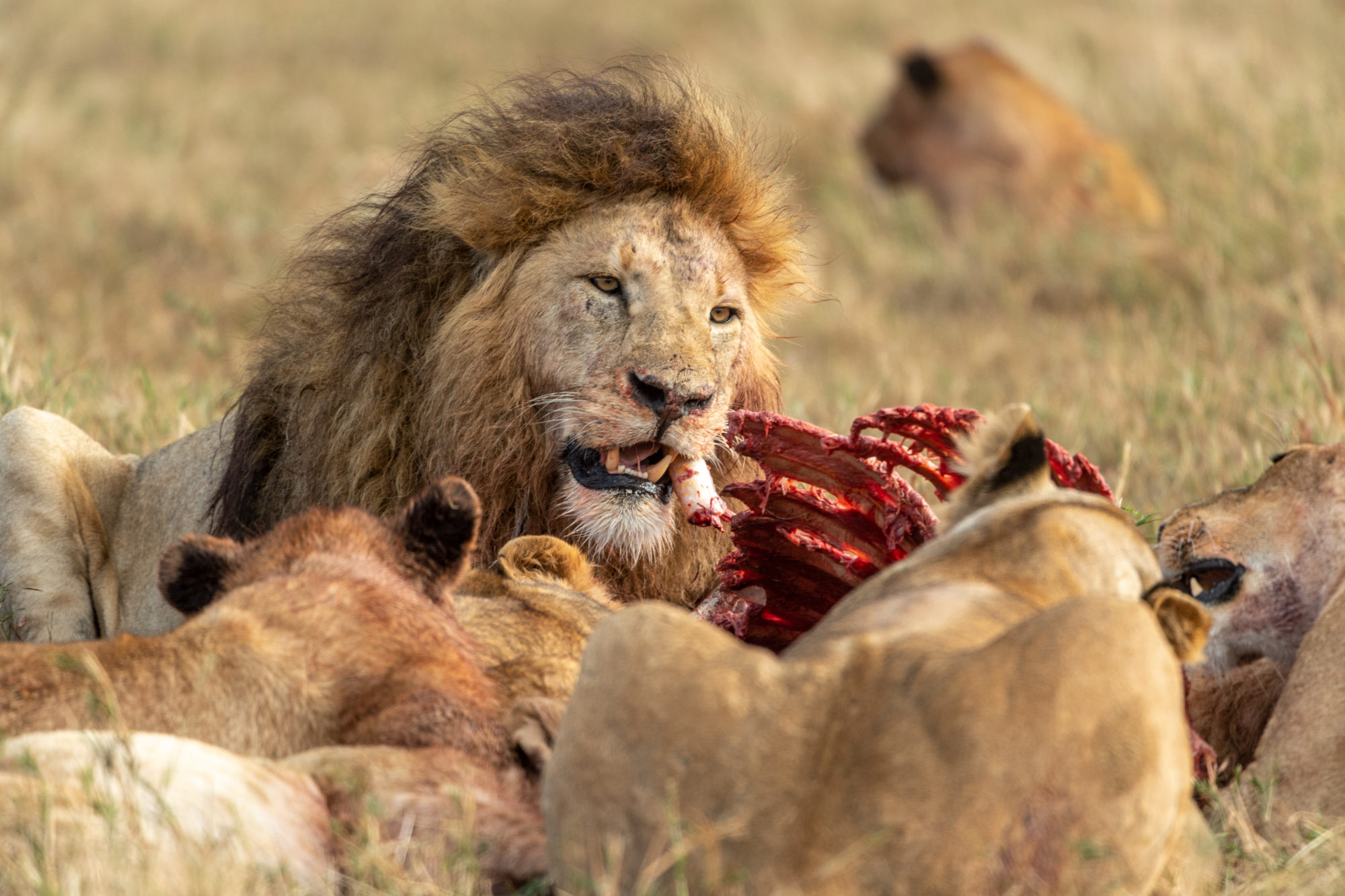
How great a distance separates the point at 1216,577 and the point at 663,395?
3.79 ft

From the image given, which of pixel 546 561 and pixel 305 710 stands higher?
pixel 305 710

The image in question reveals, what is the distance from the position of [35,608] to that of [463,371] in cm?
124

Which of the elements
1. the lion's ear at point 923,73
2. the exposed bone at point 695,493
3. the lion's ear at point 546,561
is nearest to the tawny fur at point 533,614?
the lion's ear at point 546,561

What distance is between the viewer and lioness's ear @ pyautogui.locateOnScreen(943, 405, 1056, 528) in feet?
8.71

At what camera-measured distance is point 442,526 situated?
116 inches

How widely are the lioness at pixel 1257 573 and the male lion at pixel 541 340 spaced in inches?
40.2

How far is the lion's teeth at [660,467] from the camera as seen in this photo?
12.3 feet

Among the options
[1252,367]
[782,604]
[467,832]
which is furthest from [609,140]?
[1252,367]

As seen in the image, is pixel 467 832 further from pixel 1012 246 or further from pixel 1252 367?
pixel 1012 246

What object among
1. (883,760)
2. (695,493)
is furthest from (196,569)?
(883,760)

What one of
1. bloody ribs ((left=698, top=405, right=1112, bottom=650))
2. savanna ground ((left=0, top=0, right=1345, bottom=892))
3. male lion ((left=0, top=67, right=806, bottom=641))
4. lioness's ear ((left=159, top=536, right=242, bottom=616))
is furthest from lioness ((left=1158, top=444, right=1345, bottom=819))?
lioness's ear ((left=159, top=536, right=242, bottom=616))

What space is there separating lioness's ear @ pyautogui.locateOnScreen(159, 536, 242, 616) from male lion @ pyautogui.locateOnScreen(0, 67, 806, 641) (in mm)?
964

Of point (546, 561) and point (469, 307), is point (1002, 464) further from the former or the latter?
point (469, 307)

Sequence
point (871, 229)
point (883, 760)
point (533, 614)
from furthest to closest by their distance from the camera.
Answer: point (871, 229) < point (533, 614) < point (883, 760)
